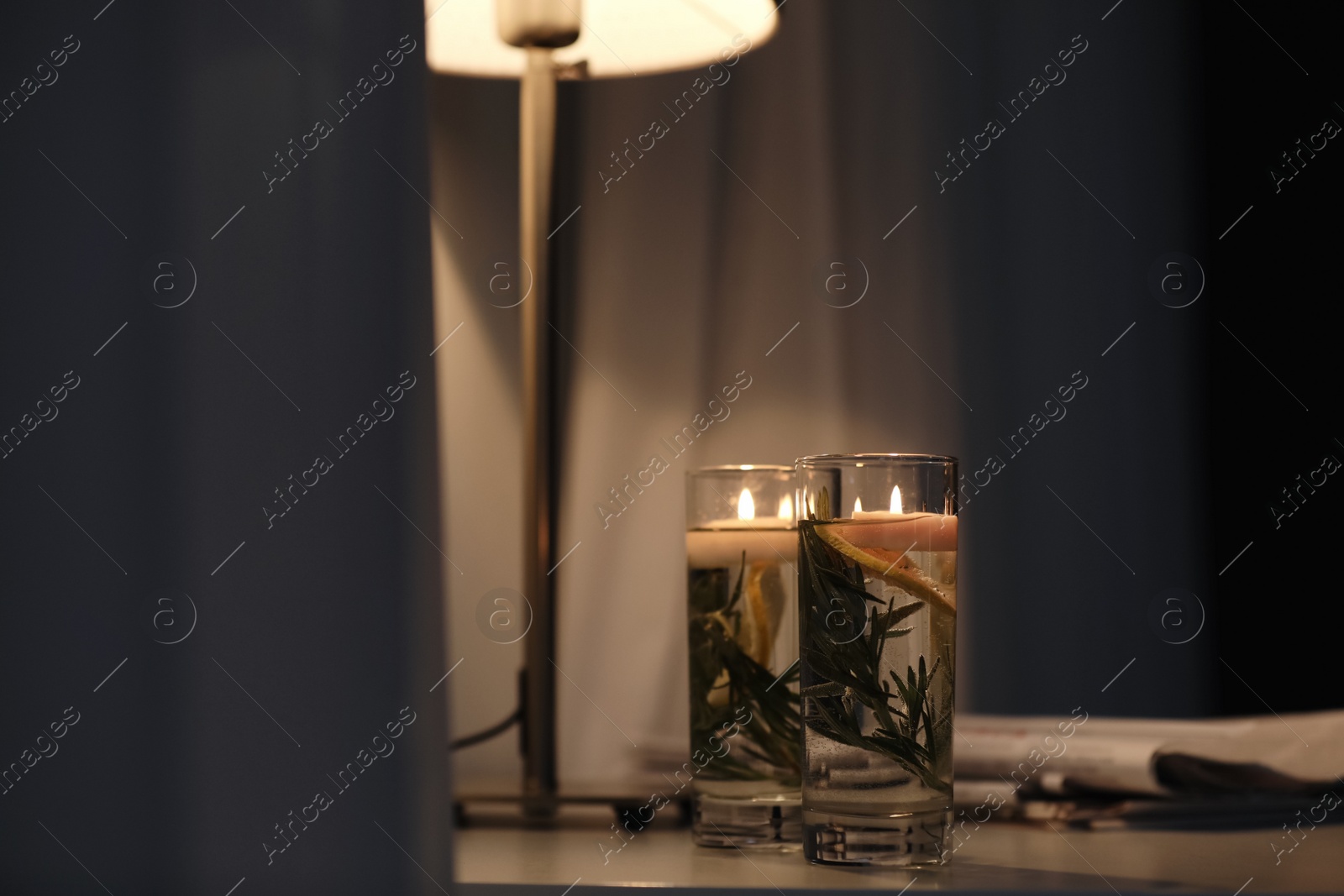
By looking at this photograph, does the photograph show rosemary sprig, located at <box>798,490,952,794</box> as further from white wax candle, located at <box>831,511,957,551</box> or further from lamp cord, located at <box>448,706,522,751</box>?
lamp cord, located at <box>448,706,522,751</box>

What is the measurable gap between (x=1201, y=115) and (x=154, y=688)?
2.92ft

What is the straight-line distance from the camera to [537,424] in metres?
0.96

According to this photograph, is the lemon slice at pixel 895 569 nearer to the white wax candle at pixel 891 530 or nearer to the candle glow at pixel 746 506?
the white wax candle at pixel 891 530

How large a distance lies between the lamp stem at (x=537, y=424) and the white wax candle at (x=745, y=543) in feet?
0.68

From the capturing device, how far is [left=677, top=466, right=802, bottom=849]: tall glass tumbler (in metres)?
0.77

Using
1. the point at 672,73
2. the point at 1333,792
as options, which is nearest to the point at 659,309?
the point at 672,73

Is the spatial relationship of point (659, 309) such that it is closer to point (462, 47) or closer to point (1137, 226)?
point (462, 47)

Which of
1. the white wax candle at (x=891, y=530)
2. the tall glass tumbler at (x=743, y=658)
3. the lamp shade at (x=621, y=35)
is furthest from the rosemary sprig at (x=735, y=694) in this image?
the lamp shade at (x=621, y=35)

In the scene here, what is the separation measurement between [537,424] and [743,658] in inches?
11.5

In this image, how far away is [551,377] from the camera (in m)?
0.99

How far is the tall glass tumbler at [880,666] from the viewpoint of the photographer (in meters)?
0.67

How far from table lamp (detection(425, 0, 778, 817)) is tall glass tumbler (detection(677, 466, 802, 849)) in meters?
0.19

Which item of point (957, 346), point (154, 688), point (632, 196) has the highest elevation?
point (632, 196)

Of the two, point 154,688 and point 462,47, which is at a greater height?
point 462,47
